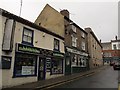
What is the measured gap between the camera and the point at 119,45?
77.4m

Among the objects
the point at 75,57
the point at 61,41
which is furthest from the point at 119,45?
the point at 61,41

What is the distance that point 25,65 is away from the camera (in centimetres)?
1472

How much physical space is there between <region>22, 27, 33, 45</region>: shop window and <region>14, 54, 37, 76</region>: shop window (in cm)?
120

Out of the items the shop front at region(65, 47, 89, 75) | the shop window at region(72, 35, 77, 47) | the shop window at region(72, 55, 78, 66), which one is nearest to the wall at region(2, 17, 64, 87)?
the shop front at region(65, 47, 89, 75)

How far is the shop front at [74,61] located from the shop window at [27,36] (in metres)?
8.46

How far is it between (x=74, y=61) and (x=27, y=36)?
12.4m

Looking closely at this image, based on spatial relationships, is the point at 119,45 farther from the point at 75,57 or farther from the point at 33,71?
the point at 33,71

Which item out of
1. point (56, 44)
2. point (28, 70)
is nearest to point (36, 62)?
point (28, 70)

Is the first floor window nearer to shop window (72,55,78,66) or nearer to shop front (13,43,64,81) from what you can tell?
shop front (13,43,64,81)

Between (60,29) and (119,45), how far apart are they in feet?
197

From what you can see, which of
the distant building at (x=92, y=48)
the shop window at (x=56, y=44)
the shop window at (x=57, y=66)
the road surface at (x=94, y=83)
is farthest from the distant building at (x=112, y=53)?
the road surface at (x=94, y=83)

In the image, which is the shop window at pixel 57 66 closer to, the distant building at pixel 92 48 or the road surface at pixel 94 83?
the road surface at pixel 94 83

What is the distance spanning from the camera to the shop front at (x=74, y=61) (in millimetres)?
23505

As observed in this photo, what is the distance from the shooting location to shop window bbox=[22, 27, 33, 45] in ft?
48.2
